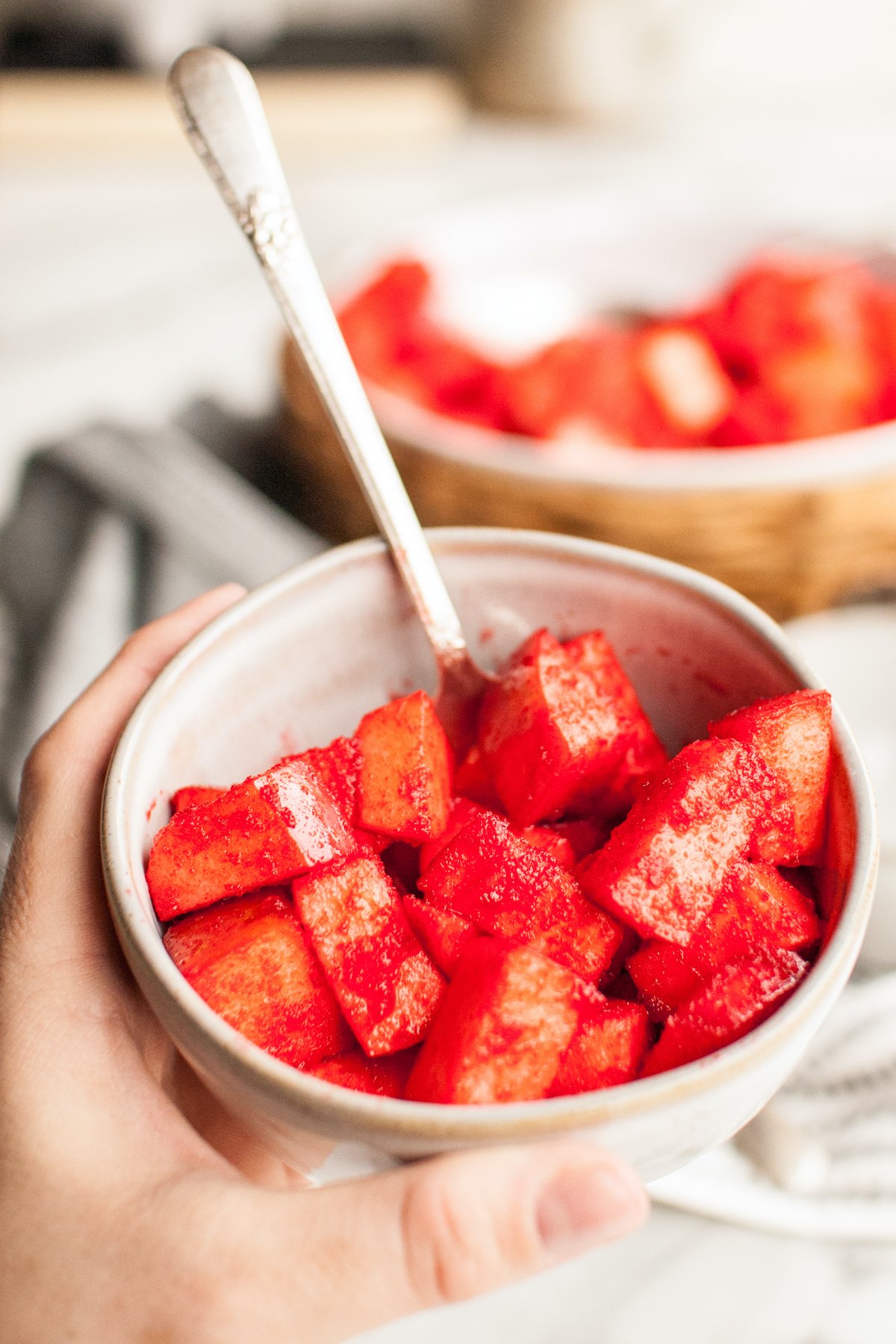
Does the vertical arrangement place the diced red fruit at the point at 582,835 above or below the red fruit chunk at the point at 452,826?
below

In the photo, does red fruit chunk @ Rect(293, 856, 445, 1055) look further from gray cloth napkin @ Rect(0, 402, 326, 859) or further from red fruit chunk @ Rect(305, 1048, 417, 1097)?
gray cloth napkin @ Rect(0, 402, 326, 859)

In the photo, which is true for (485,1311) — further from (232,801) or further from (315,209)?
(315,209)

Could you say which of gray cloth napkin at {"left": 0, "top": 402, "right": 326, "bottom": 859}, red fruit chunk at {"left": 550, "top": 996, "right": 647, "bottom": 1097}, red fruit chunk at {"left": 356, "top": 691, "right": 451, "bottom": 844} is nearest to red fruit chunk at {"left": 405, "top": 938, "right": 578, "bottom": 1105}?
red fruit chunk at {"left": 550, "top": 996, "right": 647, "bottom": 1097}

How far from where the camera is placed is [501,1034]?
1.66ft

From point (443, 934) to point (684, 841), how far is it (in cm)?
14

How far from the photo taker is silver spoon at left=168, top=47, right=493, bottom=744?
2.15 ft

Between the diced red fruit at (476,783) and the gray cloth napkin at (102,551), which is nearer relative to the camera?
the diced red fruit at (476,783)

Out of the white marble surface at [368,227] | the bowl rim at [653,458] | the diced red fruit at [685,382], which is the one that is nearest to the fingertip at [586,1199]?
the white marble surface at [368,227]

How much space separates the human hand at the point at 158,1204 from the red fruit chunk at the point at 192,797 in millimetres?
79

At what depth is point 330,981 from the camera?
0.56m

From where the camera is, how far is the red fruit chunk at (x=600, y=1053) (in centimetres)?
53

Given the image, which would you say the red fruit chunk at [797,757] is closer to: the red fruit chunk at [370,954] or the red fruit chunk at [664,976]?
the red fruit chunk at [664,976]

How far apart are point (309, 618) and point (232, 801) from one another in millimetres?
162

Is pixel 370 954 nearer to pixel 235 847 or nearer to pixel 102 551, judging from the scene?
pixel 235 847
